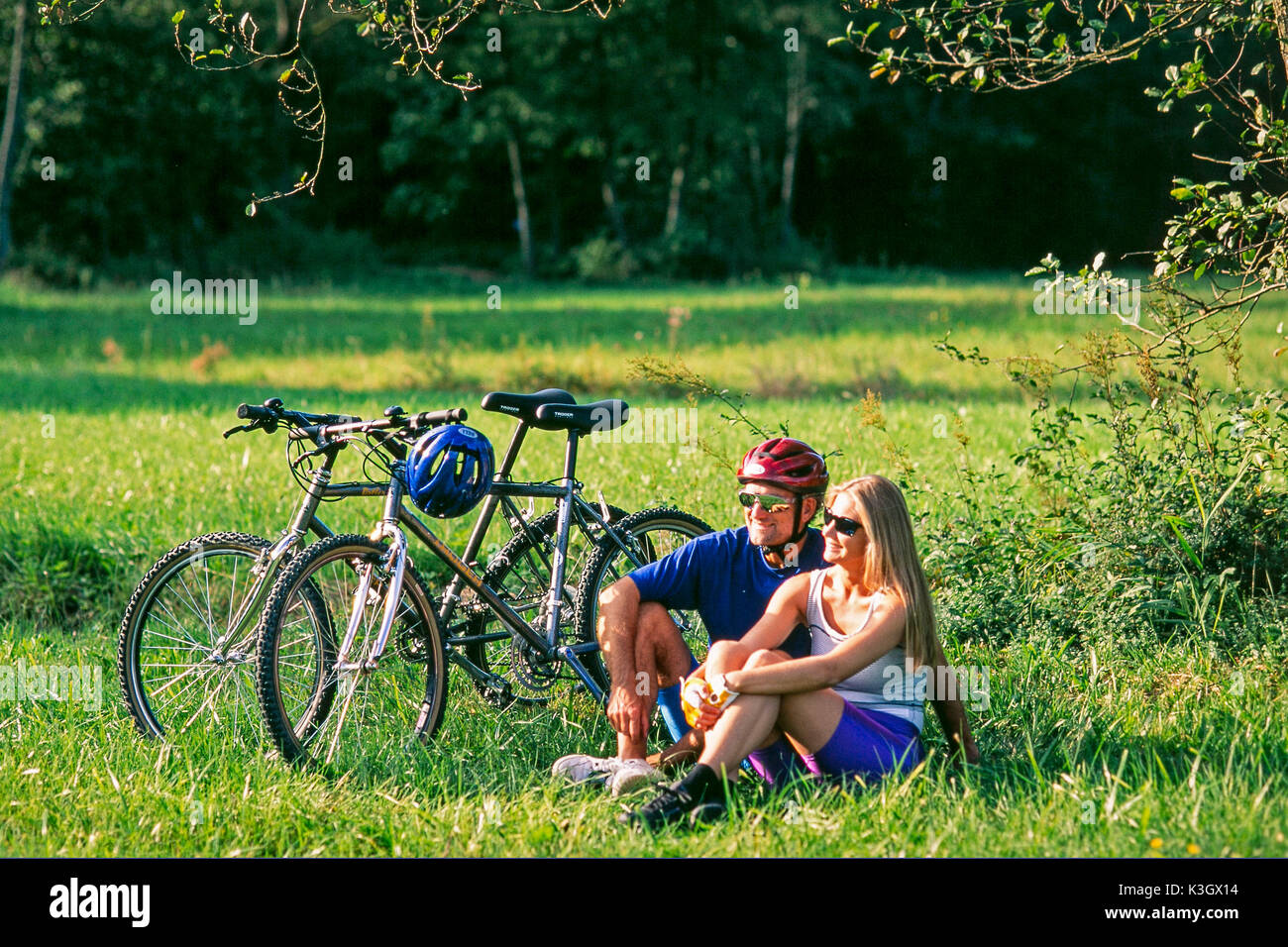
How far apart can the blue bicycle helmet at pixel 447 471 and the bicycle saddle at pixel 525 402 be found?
11.2 inches

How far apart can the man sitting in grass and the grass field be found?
1.18 feet

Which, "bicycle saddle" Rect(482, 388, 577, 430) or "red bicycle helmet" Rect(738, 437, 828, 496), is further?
"bicycle saddle" Rect(482, 388, 577, 430)

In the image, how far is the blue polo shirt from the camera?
508cm

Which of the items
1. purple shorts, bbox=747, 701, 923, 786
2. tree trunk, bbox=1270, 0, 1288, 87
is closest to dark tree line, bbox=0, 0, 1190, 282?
tree trunk, bbox=1270, 0, 1288, 87

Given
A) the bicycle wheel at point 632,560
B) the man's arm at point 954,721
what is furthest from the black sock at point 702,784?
the bicycle wheel at point 632,560

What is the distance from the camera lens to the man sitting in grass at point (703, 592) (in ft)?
16.1

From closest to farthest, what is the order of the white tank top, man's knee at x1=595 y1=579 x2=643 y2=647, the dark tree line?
1. the white tank top
2. man's knee at x1=595 y1=579 x2=643 y2=647
3. the dark tree line

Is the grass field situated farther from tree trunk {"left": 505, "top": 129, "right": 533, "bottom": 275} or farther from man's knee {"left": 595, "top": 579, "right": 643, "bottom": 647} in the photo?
tree trunk {"left": 505, "top": 129, "right": 533, "bottom": 275}

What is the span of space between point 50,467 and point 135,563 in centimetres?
262

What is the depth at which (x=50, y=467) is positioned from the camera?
10.4 metres

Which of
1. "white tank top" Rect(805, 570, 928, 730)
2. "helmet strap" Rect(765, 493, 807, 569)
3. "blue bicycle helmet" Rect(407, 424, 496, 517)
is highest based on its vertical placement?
"blue bicycle helmet" Rect(407, 424, 496, 517)

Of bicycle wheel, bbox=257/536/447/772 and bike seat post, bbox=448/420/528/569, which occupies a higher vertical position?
bike seat post, bbox=448/420/528/569

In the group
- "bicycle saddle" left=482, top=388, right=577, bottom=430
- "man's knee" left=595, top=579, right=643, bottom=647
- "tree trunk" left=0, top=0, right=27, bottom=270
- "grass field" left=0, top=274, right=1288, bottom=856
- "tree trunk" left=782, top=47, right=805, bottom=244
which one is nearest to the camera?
"grass field" left=0, top=274, right=1288, bottom=856
